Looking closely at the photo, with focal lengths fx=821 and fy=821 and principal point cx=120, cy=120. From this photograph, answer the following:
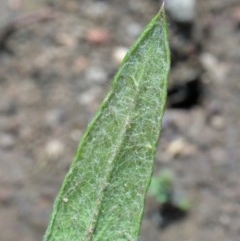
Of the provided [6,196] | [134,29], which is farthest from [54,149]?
[134,29]

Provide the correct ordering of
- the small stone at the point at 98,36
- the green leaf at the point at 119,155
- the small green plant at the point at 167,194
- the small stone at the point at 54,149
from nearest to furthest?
the green leaf at the point at 119,155
the small green plant at the point at 167,194
the small stone at the point at 54,149
the small stone at the point at 98,36

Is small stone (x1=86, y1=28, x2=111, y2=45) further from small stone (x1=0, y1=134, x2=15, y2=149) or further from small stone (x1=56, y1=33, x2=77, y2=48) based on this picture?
small stone (x1=0, y1=134, x2=15, y2=149)

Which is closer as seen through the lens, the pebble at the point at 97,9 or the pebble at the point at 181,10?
the pebble at the point at 181,10

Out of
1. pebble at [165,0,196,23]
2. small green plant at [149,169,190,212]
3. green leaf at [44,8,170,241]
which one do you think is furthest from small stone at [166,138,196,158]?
green leaf at [44,8,170,241]

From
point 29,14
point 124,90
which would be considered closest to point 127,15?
point 29,14

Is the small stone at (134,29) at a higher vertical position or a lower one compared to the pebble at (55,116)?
higher

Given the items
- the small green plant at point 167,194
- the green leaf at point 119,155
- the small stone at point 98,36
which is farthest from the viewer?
the small stone at point 98,36

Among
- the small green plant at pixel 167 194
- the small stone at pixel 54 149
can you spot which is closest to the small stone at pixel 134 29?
the small stone at pixel 54 149

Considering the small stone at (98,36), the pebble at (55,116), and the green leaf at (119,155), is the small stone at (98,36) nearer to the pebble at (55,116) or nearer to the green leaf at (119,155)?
the pebble at (55,116)
